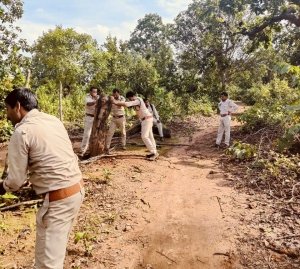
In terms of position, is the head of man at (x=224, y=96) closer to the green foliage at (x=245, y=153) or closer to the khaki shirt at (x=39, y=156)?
the green foliage at (x=245, y=153)

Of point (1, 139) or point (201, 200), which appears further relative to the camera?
point (1, 139)

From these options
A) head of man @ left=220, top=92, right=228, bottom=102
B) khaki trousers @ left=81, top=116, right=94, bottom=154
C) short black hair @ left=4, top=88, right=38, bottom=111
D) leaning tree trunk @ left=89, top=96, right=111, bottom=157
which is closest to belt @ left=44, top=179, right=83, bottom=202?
short black hair @ left=4, top=88, right=38, bottom=111

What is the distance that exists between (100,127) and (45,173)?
615 cm

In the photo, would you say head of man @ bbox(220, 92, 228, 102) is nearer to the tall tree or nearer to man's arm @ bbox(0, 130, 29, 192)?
man's arm @ bbox(0, 130, 29, 192)

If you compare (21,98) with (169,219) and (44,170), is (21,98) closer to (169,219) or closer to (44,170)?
(44,170)

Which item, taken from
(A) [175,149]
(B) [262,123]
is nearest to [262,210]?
(A) [175,149]

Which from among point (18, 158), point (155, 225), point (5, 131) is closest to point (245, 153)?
point (155, 225)

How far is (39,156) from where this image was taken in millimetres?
2854

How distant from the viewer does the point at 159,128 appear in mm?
12844

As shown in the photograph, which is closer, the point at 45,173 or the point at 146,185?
the point at 45,173

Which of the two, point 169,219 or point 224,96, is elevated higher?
point 224,96

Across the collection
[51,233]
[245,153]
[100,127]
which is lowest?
[245,153]

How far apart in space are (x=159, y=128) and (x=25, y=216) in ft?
25.7

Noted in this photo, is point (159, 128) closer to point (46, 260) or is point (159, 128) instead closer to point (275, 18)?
point (275, 18)
